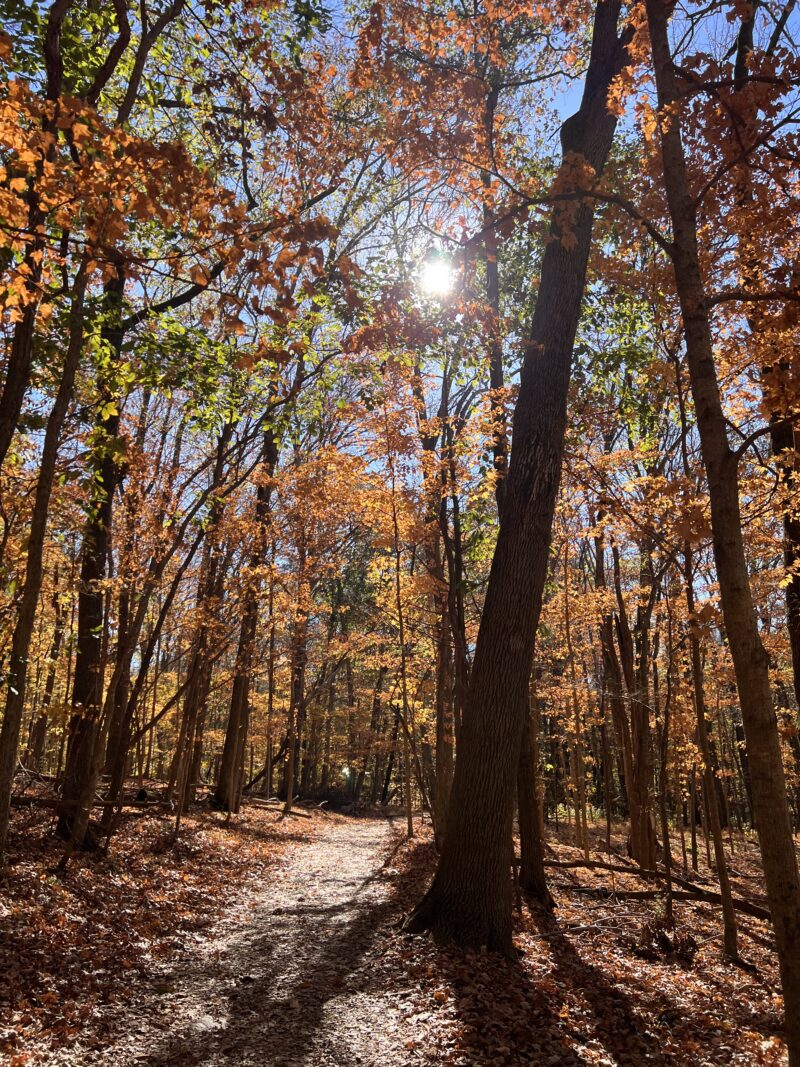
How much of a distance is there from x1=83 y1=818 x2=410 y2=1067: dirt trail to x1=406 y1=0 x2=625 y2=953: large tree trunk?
0.99 meters

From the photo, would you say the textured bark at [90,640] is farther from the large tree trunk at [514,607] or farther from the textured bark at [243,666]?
the large tree trunk at [514,607]

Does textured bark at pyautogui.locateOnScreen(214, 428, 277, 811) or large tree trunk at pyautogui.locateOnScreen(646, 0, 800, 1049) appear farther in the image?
textured bark at pyautogui.locateOnScreen(214, 428, 277, 811)

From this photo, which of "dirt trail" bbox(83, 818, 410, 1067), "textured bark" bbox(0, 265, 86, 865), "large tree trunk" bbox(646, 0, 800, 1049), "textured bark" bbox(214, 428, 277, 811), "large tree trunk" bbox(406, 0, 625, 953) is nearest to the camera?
"large tree trunk" bbox(646, 0, 800, 1049)

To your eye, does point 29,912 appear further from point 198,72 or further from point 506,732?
point 198,72

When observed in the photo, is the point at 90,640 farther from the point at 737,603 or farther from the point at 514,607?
the point at 737,603

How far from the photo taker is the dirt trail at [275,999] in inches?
159

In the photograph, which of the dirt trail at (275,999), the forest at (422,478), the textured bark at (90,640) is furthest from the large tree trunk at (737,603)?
the textured bark at (90,640)

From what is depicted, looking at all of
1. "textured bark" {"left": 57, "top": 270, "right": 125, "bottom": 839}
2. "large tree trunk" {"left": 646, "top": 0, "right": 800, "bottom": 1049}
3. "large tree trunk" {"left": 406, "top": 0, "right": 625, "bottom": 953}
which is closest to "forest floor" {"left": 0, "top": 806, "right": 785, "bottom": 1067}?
"large tree trunk" {"left": 406, "top": 0, "right": 625, "bottom": 953}

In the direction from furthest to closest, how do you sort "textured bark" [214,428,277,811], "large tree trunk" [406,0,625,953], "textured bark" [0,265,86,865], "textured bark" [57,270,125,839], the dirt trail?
"textured bark" [214,428,277,811] < "textured bark" [57,270,125,839] < "large tree trunk" [406,0,625,953] < "textured bark" [0,265,86,865] < the dirt trail

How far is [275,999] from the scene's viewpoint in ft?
16.3

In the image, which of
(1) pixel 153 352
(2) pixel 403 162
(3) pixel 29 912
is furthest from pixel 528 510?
(3) pixel 29 912

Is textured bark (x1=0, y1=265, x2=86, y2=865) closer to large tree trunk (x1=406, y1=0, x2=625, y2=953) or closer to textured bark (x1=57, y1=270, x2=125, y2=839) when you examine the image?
textured bark (x1=57, y1=270, x2=125, y2=839)

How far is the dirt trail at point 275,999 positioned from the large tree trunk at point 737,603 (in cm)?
256

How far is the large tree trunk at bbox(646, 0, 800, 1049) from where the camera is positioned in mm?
3098
